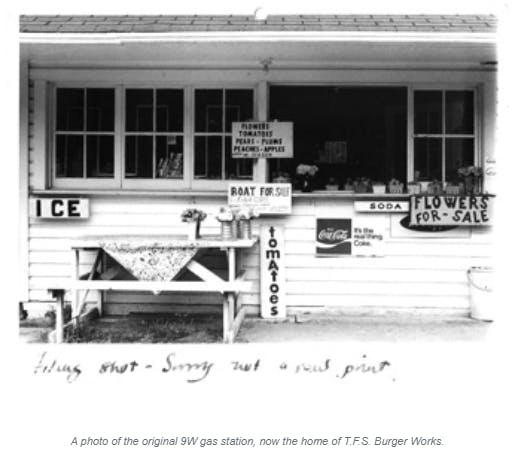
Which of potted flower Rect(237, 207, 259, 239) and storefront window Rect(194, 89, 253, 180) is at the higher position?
storefront window Rect(194, 89, 253, 180)

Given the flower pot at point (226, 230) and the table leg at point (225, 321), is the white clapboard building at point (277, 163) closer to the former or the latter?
the flower pot at point (226, 230)

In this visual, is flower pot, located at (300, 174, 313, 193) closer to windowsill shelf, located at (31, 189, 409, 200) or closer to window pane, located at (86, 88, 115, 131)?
windowsill shelf, located at (31, 189, 409, 200)

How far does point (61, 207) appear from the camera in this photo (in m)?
6.41

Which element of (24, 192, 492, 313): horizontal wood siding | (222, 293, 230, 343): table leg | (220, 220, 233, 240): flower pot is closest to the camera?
(222, 293, 230, 343): table leg

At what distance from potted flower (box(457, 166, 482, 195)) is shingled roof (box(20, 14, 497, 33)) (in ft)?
4.87

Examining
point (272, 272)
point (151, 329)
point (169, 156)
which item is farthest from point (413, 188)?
point (151, 329)

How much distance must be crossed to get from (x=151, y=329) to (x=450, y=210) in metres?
3.34

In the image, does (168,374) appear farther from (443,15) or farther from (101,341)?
(443,15)

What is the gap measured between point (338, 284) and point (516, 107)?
2.78 m

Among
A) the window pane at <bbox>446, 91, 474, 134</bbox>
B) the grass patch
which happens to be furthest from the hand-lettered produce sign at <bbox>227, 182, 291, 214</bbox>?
the window pane at <bbox>446, 91, 474, 134</bbox>

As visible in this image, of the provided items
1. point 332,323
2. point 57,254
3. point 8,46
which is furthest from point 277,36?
point 57,254

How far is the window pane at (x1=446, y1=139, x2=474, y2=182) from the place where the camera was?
6.59 m

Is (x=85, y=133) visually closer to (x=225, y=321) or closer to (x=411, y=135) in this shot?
(x=225, y=321)

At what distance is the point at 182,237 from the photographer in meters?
6.13
